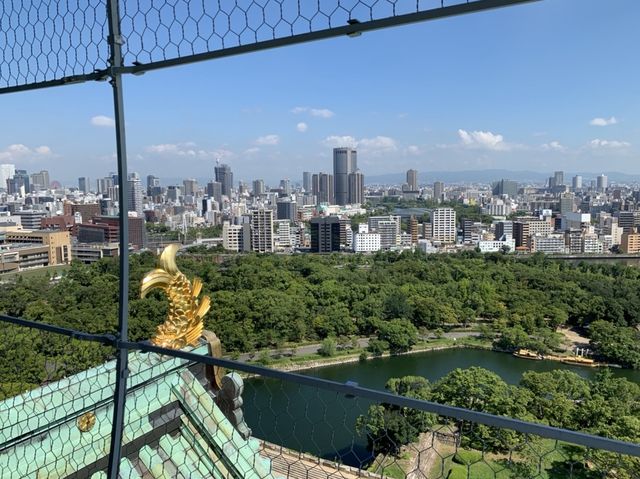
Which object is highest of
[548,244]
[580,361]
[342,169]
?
[342,169]

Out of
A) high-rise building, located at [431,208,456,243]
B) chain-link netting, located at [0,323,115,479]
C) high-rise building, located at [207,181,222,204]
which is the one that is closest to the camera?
chain-link netting, located at [0,323,115,479]

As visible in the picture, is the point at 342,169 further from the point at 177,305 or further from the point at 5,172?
the point at 177,305

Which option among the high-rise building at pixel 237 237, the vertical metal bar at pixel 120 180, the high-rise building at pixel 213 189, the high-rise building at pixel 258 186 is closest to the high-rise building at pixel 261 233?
the high-rise building at pixel 237 237

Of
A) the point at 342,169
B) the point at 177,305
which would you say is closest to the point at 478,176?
the point at 342,169

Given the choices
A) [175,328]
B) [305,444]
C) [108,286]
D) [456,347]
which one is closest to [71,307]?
[108,286]

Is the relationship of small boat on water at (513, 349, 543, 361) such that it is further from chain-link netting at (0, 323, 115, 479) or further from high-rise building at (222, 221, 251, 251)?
high-rise building at (222, 221, 251, 251)

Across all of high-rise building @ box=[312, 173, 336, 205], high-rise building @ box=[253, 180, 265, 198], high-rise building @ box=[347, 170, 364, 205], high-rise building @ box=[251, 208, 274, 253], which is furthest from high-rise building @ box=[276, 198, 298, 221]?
high-rise building @ box=[253, 180, 265, 198]

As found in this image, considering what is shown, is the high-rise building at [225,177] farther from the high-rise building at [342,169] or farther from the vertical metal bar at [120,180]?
the vertical metal bar at [120,180]
